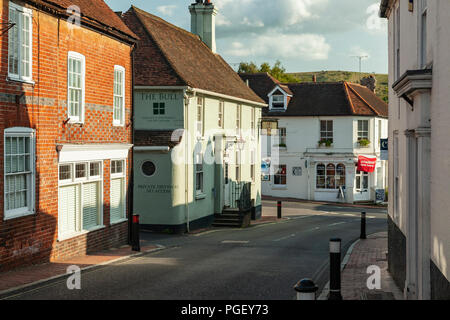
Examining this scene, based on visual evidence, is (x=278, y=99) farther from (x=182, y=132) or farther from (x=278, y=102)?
(x=182, y=132)

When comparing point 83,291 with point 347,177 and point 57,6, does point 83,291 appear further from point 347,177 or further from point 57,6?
point 347,177

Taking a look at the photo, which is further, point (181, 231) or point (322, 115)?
point (322, 115)

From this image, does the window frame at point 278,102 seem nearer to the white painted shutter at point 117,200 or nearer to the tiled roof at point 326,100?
the tiled roof at point 326,100

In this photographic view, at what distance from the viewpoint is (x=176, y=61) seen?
27.0 m

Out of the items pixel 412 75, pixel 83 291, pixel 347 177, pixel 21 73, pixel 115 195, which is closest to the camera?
pixel 412 75

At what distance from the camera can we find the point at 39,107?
14727 millimetres

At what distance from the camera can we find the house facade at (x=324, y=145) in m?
46.9

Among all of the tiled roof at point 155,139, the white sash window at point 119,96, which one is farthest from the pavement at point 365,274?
the tiled roof at point 155,139

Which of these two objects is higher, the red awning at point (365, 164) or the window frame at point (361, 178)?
the red awning at point (365, 164)

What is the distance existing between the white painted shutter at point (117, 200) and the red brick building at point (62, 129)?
3cm

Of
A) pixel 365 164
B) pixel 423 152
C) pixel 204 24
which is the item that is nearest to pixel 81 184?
pixel 423 152

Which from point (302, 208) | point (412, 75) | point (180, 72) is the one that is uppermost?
point (180, 72)

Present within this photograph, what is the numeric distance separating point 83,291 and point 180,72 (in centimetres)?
1532

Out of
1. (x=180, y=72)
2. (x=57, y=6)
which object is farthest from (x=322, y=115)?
(x=57, y=6)
